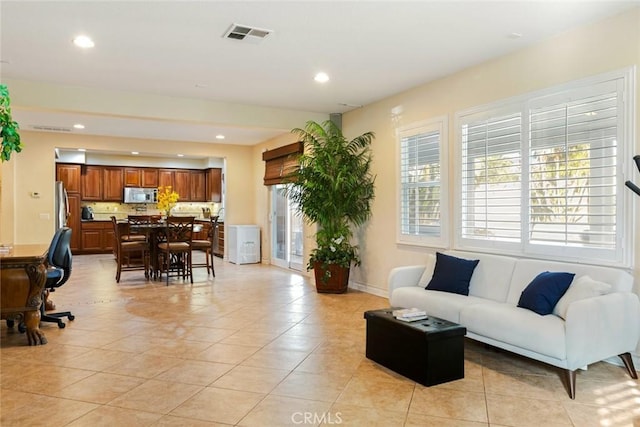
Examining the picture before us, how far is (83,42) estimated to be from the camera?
3904 mm

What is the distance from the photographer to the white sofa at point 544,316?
283 centimetres

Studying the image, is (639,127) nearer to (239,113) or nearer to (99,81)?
(239,113)

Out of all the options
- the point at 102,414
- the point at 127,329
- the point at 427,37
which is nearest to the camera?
the point at 102,414

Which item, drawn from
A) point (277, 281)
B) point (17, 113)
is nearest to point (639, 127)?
point (277, 281)

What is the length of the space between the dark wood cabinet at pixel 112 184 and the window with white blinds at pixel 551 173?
377 inches

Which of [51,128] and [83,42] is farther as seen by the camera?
[51,128]

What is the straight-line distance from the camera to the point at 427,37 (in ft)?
12.5

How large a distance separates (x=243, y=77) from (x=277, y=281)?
11.6 feet

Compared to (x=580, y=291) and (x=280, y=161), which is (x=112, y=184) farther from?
(x=580, y=291)

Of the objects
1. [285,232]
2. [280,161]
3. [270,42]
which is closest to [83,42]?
[270,42]

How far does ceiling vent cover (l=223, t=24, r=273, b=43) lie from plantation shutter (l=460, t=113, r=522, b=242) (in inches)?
92.9

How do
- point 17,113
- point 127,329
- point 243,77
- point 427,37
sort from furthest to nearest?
point 17,113
point 243,77
point 127,329
point 427,37

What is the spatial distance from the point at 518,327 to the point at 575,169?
4.90ft

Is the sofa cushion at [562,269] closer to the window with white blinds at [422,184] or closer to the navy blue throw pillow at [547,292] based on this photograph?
the navy blue throw pillow at [547,292]
